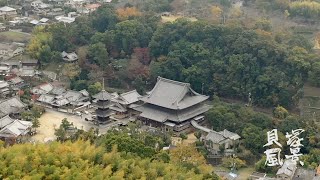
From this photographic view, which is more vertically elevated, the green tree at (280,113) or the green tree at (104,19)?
the green tree at (104,19)

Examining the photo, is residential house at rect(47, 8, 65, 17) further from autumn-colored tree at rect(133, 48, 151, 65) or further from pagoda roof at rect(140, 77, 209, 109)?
pagoda roof at rect(140, 77, 209, 109)

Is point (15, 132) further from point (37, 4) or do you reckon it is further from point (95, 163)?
point (37, 4)

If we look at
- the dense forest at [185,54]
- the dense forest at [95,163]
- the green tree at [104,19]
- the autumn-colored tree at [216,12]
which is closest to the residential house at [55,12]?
the green tree at [104,19]

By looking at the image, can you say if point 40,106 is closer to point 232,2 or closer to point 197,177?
point 197,177

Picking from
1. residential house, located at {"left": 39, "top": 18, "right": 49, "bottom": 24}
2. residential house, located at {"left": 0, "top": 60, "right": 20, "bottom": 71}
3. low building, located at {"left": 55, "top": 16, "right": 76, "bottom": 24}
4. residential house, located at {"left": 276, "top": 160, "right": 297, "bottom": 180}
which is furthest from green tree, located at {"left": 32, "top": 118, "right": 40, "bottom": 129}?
residential house, located at {"left": 39, "top": 18, "right": 49, "bottom": 24}

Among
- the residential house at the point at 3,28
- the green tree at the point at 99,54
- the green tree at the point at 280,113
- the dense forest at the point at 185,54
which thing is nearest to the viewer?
the green tree at the point at 280,113

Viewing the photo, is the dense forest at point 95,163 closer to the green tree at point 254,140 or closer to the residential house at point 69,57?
the green tree at point 254,140

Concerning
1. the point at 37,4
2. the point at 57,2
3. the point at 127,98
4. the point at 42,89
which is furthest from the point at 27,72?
the point at 57,2

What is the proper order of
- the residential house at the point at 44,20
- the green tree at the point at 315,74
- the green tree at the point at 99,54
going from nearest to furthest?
the green tree at the point at 315,74 → the green tree at the point at 99,54 → the residential house at the point at 44,20
